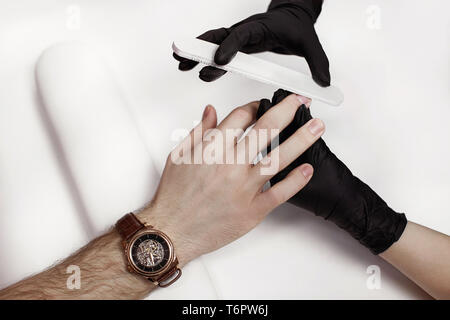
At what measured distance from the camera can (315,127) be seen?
70cm

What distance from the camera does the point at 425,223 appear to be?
88cm

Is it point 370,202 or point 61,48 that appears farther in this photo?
point 61,48

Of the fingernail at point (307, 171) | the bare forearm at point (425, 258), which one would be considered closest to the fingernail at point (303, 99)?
the fingernail at point (307, 171)

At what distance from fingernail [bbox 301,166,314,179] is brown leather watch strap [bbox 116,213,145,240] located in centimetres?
27

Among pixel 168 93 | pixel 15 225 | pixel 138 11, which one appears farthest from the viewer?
pixel 138 11

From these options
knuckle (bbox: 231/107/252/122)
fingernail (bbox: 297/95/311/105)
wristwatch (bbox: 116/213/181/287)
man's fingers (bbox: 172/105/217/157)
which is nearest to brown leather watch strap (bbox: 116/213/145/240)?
wristwatch (bbox: 116/213/181/287)

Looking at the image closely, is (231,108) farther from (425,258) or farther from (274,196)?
(425,258)

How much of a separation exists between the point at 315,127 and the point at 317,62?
199 mm

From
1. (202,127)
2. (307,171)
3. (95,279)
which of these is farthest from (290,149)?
(95,279)

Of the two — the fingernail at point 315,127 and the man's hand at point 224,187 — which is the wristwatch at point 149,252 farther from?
the fingernail at point 315,127

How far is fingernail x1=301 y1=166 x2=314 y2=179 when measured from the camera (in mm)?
683

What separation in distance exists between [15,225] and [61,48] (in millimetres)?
371
